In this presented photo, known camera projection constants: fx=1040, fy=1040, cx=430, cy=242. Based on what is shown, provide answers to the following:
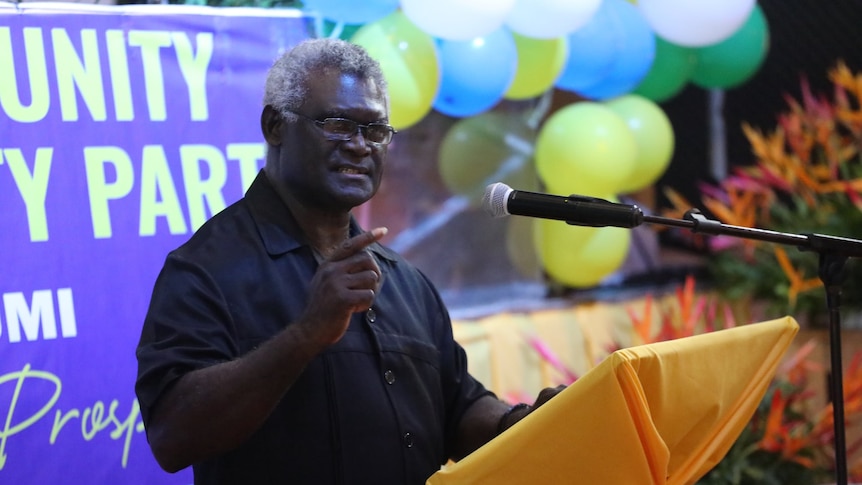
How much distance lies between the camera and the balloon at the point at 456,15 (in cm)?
315

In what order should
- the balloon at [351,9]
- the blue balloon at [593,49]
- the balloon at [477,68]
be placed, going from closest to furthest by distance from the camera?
the balloon at [351,9] < the balloon at [477,68] < the blue balloon at [593,49]

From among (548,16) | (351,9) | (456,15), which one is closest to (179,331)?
(351,9)

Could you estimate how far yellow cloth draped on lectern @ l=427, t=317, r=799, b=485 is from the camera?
1464 millimetres

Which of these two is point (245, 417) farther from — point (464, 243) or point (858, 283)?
point (858, 283)

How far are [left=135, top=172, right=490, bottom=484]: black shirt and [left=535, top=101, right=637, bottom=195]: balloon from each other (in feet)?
5.91

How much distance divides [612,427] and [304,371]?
66cm

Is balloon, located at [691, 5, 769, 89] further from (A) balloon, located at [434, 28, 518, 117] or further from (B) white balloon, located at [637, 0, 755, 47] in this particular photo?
(A) balloon, located at [434, 28, 518, 117]

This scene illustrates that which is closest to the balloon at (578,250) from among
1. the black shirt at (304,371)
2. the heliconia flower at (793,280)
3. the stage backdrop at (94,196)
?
the heliconia flower at (793,280)

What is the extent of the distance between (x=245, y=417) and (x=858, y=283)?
333 centimetres

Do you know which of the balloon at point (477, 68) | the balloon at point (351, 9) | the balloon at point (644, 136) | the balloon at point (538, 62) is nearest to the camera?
the balloon at point (351, 9)

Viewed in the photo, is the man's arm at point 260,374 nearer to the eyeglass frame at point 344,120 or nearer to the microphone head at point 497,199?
the microphone head at point 497,199

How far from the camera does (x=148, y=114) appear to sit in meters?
2.70

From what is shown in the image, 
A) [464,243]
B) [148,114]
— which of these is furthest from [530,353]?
[148,114]

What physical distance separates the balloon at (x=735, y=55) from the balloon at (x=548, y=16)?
963 mm
